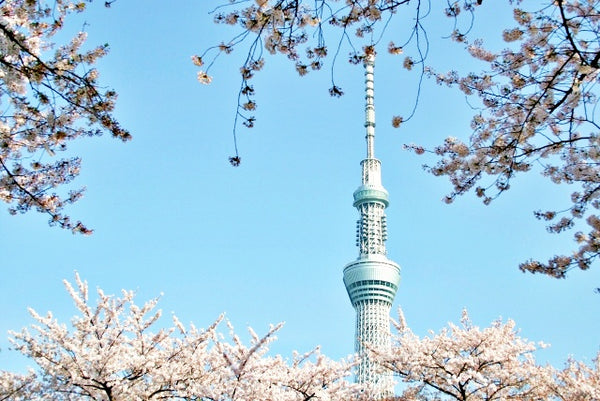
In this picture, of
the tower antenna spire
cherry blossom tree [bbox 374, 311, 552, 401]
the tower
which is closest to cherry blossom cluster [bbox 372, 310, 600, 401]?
cherry blossom tree [bbox 374, 311, 552, 401]

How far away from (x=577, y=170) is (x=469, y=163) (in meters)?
0.98

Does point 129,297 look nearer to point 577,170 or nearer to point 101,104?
point 101,104

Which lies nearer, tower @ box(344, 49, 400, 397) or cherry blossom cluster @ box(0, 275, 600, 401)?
cherry blossom cluster @ box(0, 275, 600, 401)

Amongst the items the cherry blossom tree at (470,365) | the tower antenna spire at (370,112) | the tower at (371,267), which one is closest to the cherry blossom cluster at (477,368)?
the cherry blossom tree at (470,365)

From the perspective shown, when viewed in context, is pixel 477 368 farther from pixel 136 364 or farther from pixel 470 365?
pixel 136 364

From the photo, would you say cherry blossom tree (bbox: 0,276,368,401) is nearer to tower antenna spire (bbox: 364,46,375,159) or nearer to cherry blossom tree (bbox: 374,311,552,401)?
cherry blossom tree (bbox: 374,311,552,401)

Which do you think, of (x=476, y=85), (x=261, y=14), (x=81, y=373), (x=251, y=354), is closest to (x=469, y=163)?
(x=476, y=85)

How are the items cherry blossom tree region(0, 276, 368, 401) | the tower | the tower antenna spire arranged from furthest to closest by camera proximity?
the tower antenna spire → the tower → cherry blossom tree region(0, 276, 368, 401)

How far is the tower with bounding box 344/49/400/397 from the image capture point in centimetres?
7906

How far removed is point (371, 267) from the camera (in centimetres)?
8175

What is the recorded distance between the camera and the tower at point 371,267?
79062mm

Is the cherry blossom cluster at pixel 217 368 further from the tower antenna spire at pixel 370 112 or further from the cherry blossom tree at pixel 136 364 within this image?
the tower antenna spire at pixel 370 112

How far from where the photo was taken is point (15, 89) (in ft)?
17.9

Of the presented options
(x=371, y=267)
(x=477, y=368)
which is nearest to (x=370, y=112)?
(x=371, y=267)
